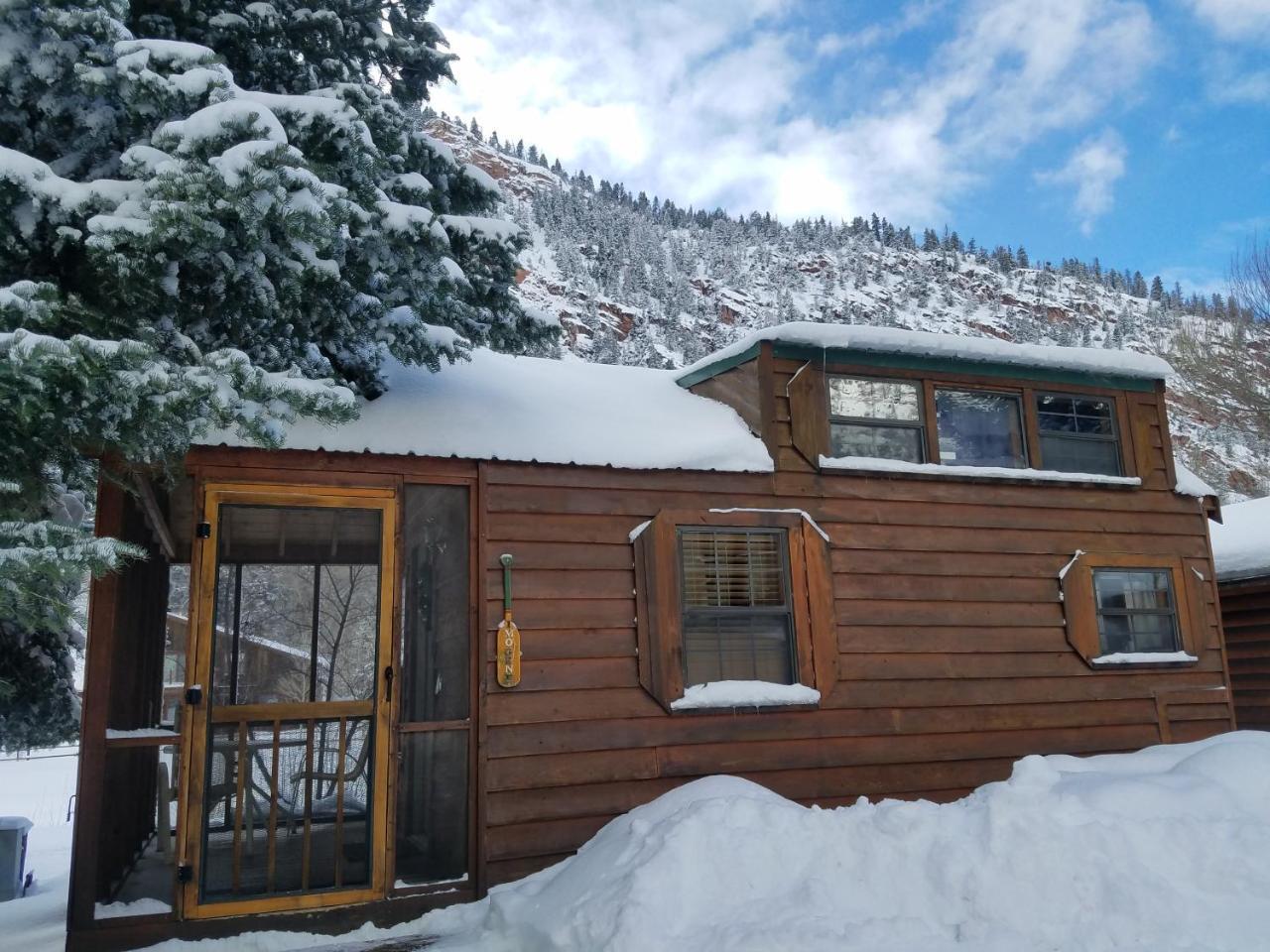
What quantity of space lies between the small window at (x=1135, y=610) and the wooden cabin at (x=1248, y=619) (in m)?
3.52

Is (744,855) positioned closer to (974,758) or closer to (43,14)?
(974,758)

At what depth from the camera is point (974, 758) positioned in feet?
20.4

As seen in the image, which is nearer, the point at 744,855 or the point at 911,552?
the point at 744,855

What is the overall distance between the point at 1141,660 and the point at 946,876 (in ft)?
12.9

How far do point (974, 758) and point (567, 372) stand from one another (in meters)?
4.03

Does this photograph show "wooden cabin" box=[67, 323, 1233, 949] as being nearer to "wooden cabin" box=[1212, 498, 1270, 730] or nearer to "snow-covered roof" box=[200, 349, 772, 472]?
"snow-covered roof" box=[200, 349, 772, 472]

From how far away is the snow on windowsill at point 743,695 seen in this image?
5.61 meters

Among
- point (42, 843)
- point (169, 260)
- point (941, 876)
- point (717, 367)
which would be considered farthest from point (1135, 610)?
point (42, 843)

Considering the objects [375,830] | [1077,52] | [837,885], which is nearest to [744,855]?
[837,885]

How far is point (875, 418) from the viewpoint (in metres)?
6.61

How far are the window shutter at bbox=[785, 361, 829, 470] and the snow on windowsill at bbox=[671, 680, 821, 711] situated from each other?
1513 mm

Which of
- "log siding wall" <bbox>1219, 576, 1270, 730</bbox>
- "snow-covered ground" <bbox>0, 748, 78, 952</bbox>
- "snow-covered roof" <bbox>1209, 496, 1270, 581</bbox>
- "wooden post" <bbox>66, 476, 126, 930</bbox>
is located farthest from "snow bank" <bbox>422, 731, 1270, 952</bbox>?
"log siding wall" <bbox>1219, 576, 1270, 730</bbox>

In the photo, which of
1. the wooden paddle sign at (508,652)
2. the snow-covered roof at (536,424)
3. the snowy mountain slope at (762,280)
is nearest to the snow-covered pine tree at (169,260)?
the snow-covered roof at (536,424)

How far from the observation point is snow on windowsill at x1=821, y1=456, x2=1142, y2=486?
250 inches
